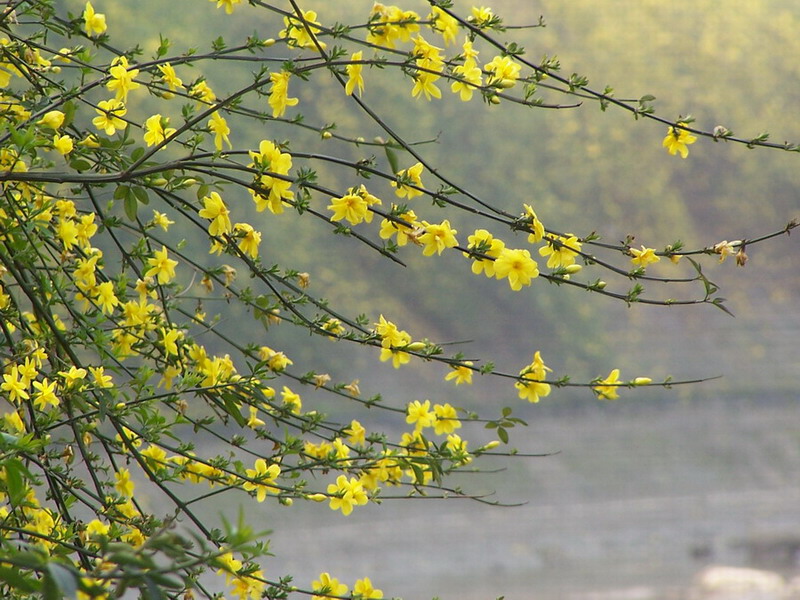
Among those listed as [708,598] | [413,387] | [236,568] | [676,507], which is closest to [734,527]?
[676,507]

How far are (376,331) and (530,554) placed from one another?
4344mm

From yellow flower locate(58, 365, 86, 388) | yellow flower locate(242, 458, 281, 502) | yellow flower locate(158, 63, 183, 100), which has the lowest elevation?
yellow flower locate(242, 458, 281, 502)

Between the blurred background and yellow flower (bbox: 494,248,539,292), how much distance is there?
374 cm

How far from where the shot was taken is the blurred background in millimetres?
5195

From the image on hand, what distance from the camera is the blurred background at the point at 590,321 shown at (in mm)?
5195

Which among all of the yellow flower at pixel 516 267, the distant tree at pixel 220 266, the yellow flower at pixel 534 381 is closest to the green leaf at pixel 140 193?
the distant tree at pixel 220 266

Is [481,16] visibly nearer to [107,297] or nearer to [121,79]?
[121,79]

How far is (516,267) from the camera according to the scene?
3.05ft

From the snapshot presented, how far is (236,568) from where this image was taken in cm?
100

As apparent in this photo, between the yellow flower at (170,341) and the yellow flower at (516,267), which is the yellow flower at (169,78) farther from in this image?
the yellow flower at (516,267)

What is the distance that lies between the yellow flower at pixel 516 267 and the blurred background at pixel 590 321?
3741 mm

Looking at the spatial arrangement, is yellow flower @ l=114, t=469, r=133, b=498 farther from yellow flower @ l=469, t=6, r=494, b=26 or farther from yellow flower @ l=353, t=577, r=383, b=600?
yellow flower @ l=469, t=6, r=494, b=26

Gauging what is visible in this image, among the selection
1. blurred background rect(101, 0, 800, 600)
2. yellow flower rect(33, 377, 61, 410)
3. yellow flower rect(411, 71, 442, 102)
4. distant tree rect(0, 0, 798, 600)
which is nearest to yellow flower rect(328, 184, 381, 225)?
distant tree rect(0, 0, 798, 600)

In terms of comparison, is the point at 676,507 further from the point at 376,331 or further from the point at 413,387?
the point at 376,331
